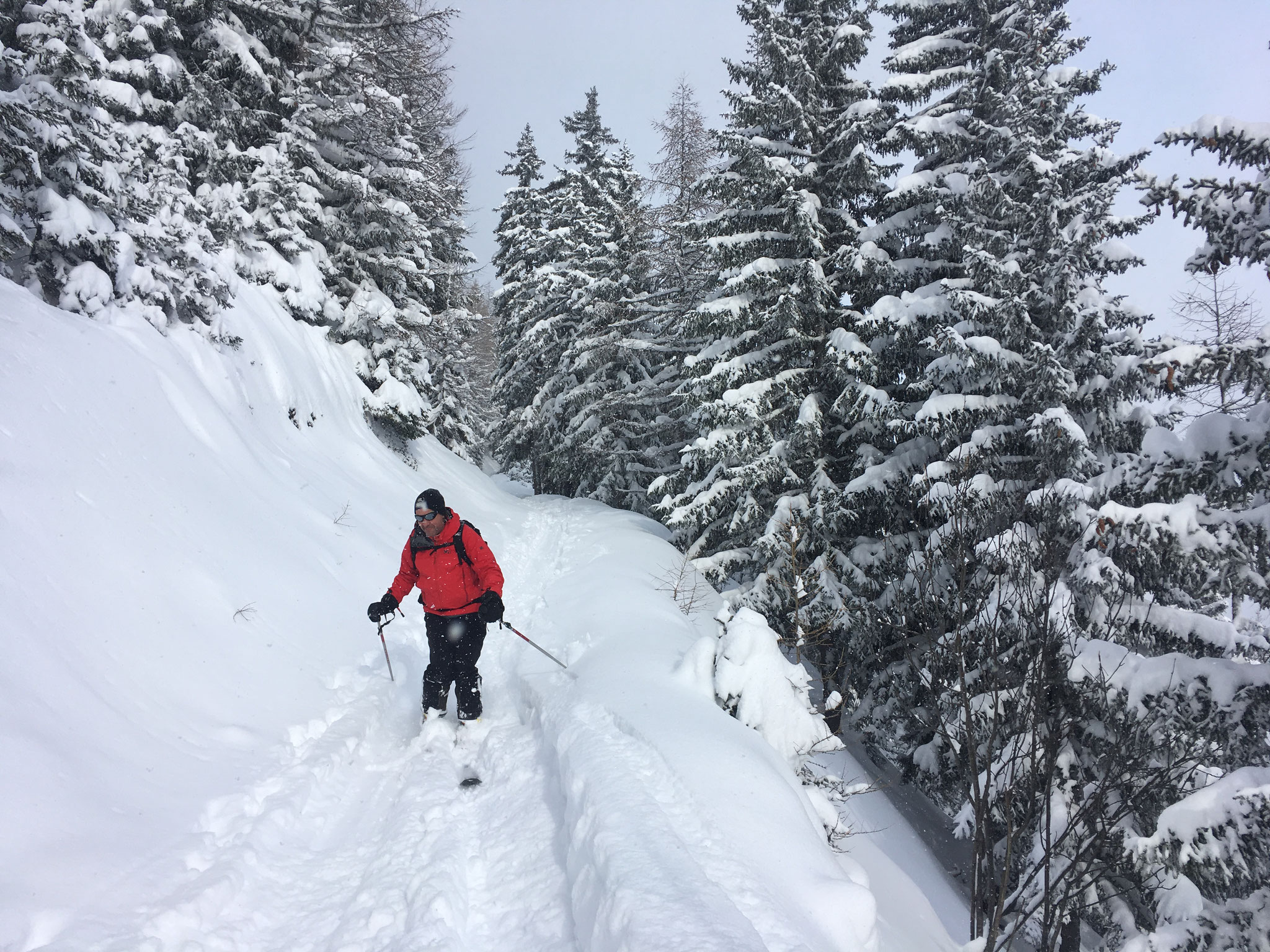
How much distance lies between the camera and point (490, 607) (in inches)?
Result: 213

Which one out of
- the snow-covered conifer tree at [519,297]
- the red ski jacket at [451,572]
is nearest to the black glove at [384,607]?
the red ski jacket at [451,572]

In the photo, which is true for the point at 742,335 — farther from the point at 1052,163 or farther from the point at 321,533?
the point at 321,533

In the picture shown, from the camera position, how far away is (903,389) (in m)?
10.4

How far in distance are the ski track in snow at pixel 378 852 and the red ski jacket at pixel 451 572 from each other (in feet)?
3.85

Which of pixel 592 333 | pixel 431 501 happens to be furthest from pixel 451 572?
pixel 592 333

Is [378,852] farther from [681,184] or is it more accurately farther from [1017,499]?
[681,184]

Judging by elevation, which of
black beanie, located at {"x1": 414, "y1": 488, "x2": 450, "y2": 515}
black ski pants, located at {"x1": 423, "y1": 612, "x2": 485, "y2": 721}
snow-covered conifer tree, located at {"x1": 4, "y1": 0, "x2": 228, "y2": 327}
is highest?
snow-covered conifer tree, located at {"x1": 4, "y1": 0, "x2": 228, "y2": 327}

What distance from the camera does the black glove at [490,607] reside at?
213 inches

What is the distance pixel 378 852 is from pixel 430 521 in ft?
8.39

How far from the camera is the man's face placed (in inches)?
208

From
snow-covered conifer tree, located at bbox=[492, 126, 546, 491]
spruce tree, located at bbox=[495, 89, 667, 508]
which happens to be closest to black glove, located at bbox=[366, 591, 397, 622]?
spruce tree, located at bbox=[495, 89, 667, 508]

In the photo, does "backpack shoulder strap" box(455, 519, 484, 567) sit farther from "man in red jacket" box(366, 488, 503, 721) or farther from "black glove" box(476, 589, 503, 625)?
"black glove" box(476, 589, 503, 625)

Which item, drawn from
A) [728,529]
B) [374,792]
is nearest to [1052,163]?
[728,529]

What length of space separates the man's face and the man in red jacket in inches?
0.8
